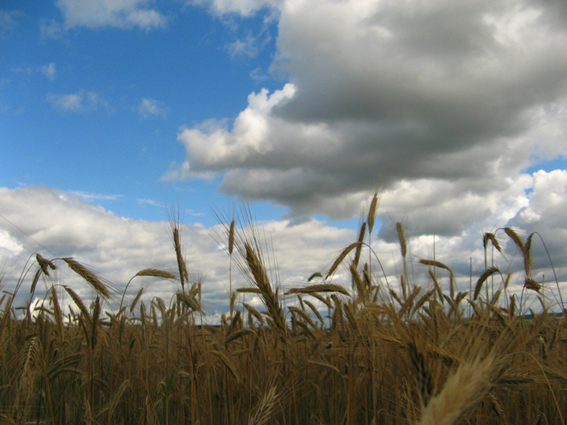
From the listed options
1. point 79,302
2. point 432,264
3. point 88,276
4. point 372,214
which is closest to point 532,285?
point 432,264

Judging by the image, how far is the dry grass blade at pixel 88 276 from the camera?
134 inches

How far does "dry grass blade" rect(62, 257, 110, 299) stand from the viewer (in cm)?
341

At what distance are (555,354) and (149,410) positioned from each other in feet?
13.8

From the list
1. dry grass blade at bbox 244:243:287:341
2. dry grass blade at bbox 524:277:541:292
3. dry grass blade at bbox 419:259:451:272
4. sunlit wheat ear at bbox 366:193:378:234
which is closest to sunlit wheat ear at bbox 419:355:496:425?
dry grass blade at bbox 244:243:287:341

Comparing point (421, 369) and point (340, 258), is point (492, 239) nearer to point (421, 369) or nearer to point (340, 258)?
point (340, 258)

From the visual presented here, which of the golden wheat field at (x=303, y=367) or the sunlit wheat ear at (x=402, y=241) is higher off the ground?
the sunlit wheat ear at (x=402, y=241)

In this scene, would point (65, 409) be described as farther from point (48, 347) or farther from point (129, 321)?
point (129, 321)

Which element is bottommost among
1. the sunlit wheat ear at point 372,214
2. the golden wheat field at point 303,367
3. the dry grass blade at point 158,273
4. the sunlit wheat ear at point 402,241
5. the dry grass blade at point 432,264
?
the golden wheat field at point 303,367

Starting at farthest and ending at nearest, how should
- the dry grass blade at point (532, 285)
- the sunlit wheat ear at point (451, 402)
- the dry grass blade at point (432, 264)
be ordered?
the dry grass blade at point (432, 264), the dry grass blade at point (532, 285), the sunlit wheat ear at point (451, 402)

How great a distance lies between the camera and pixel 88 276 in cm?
343

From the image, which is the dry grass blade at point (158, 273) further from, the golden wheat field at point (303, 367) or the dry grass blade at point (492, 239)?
the dry grass blade at point (492, 239)

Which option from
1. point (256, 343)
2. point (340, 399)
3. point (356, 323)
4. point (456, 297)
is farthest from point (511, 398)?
point (256, 343)

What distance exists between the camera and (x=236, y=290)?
18.2 ft

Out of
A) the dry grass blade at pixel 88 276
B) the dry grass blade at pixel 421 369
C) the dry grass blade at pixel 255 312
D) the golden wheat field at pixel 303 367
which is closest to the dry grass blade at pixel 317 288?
the golden wheat field at pixel 303 367
